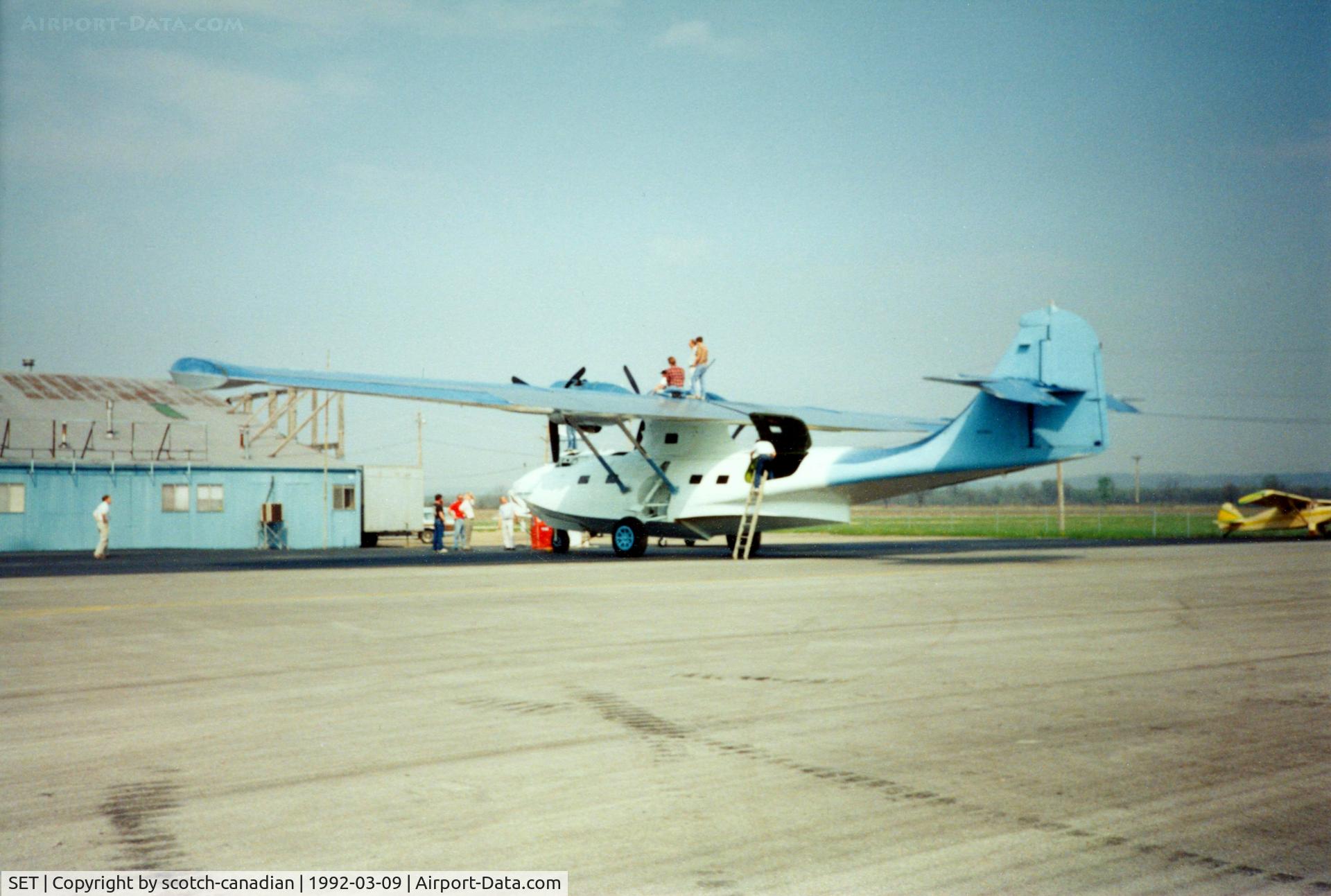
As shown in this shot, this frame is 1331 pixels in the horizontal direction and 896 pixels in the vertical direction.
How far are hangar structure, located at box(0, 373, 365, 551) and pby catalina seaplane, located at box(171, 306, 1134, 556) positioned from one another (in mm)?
13806

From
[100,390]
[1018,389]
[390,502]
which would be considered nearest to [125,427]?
[100,390]

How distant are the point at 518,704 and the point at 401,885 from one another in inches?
138

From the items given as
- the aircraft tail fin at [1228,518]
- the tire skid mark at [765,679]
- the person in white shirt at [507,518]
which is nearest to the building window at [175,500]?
the person in white shirt at [507,518]

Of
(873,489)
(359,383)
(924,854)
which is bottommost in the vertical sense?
(924,854)

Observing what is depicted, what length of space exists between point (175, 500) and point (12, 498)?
488 centimetres

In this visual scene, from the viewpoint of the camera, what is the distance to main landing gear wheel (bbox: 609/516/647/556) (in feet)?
90.8

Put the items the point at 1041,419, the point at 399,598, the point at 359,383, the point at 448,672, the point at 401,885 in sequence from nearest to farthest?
1. the point at 401,885
2. the point at 448,672
3. the point at 399,598
4. the point at 359,383
5. the point at 1041,419

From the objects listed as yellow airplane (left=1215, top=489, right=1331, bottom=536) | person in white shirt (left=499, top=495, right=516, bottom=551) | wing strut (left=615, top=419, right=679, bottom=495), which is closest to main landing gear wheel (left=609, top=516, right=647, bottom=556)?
wing strut (left=615, top=419, right=679, bottom=495)

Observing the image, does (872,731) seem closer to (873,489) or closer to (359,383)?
(359,383)

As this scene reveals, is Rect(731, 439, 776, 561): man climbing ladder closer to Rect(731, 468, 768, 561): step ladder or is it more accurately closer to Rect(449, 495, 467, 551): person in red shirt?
Rect(731, 468, 768, 561): step ladder

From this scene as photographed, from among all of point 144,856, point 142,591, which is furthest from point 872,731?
point 142,591

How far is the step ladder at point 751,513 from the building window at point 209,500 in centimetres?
2161

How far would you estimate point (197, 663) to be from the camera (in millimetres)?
9500

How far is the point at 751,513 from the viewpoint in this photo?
25734mm
